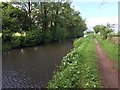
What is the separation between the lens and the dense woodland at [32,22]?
40.3 metres

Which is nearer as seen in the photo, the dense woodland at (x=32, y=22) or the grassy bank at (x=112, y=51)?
the grassy bank at (x=112, y=51)

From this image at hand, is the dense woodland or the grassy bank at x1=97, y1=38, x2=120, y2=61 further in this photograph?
the dense woodland

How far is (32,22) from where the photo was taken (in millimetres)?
48656

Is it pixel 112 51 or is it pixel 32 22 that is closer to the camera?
pixel 112 51

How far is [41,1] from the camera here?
166 feet

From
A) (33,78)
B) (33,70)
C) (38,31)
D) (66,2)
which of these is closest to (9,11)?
(38,31)

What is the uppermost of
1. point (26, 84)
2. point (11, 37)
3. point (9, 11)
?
point (9, 11)

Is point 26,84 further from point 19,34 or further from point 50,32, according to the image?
point 50,32

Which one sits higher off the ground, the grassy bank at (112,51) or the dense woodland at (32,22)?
the dense woodland at (32,22)

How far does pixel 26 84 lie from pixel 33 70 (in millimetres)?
4516

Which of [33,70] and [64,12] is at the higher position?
[64,12]

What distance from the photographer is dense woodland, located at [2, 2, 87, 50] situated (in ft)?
132

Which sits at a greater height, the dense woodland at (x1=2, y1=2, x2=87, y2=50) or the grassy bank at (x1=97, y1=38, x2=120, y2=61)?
the dense woodland at (x1=2, y1=2, x2=87, y2=50)

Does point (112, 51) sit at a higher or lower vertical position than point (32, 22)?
lower
